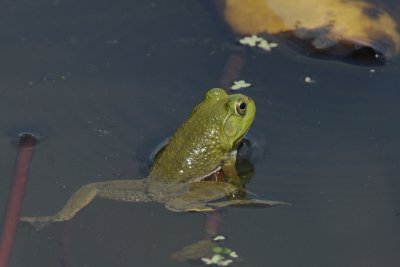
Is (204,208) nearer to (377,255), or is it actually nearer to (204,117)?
(204,117)

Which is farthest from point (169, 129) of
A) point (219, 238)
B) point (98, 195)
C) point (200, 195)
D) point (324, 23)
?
point (324, 23)

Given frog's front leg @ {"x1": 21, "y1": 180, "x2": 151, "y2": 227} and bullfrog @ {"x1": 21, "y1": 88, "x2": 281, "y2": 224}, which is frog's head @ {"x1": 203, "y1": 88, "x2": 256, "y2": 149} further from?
frog's front leg @ {"x1": 21, "y1": 180, "x2": 151, "y2": 227}

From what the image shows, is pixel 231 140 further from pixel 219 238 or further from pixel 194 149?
pixel 219 238

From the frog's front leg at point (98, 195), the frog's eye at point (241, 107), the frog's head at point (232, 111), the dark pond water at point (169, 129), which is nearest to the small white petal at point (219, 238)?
the dark pond water at point (169, 129)

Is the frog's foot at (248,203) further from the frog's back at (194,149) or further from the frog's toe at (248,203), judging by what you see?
the frog's back at (194,149)

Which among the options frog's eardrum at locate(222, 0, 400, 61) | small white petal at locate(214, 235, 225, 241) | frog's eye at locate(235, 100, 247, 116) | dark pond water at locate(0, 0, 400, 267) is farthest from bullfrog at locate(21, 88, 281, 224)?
frog's eardrum at locate(222, 0, 400, 61)
